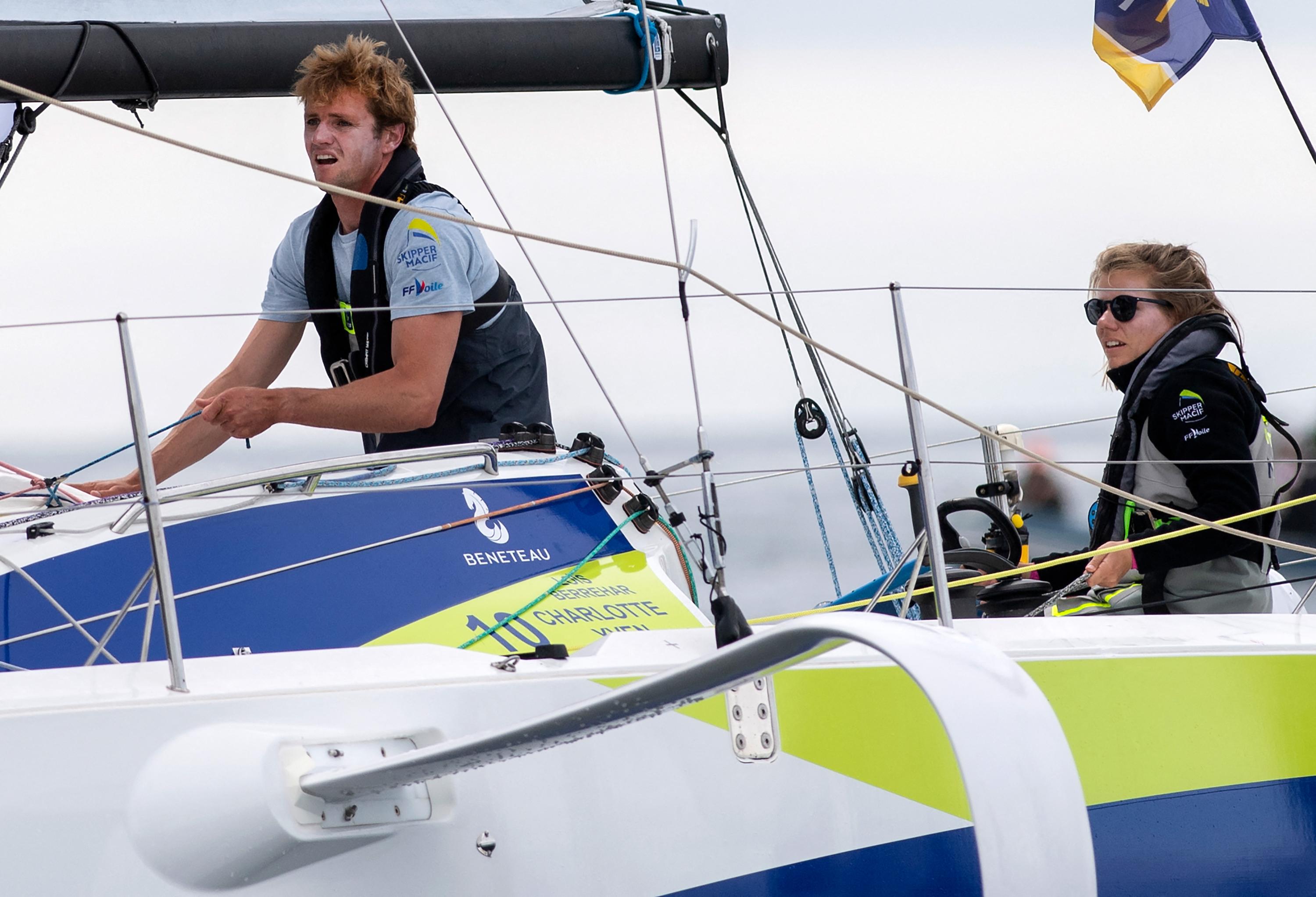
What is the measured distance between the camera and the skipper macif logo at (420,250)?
2.16 meters

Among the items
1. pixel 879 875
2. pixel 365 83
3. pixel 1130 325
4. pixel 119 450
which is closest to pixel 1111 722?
pixel 879 875

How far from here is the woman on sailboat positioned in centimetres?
213

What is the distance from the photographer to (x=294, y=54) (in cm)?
269

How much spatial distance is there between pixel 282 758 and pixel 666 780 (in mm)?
410

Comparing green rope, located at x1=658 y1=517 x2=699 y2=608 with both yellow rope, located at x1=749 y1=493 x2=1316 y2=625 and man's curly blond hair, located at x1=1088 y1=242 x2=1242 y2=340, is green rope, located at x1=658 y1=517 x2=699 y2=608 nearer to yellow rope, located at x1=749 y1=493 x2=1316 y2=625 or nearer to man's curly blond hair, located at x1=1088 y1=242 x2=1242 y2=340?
yellow rope, located at x1=749 y1=493 x2=1316 y2=625

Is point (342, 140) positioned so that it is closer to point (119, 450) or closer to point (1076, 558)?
point (119, 450)

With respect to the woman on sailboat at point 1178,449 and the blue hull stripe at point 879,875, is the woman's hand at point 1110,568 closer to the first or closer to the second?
the woman on sailboat at point 1178,449

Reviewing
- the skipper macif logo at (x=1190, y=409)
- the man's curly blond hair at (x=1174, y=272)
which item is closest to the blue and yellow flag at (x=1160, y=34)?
the man's curly blond hair at (x=1174, y=272)

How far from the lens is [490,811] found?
1380 millimetres

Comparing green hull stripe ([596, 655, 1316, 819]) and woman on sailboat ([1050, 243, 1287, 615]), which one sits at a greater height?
woman on sailboat ([1050, 243, 1287, 615])

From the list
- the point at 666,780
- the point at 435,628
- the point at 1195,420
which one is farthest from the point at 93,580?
the point at 1195,420

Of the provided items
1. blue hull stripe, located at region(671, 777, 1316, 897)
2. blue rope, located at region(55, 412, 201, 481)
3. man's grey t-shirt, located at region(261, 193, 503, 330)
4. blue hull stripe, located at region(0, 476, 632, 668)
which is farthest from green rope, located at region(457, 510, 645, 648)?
blue hull stripe, located at region(671, 777, 1316, 897)

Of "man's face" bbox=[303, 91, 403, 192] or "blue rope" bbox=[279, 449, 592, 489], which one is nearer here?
"blue rope" bbox=[279, 449, 592, 489]

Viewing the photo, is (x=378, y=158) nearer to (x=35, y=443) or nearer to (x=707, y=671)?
(x=707, y=671)
